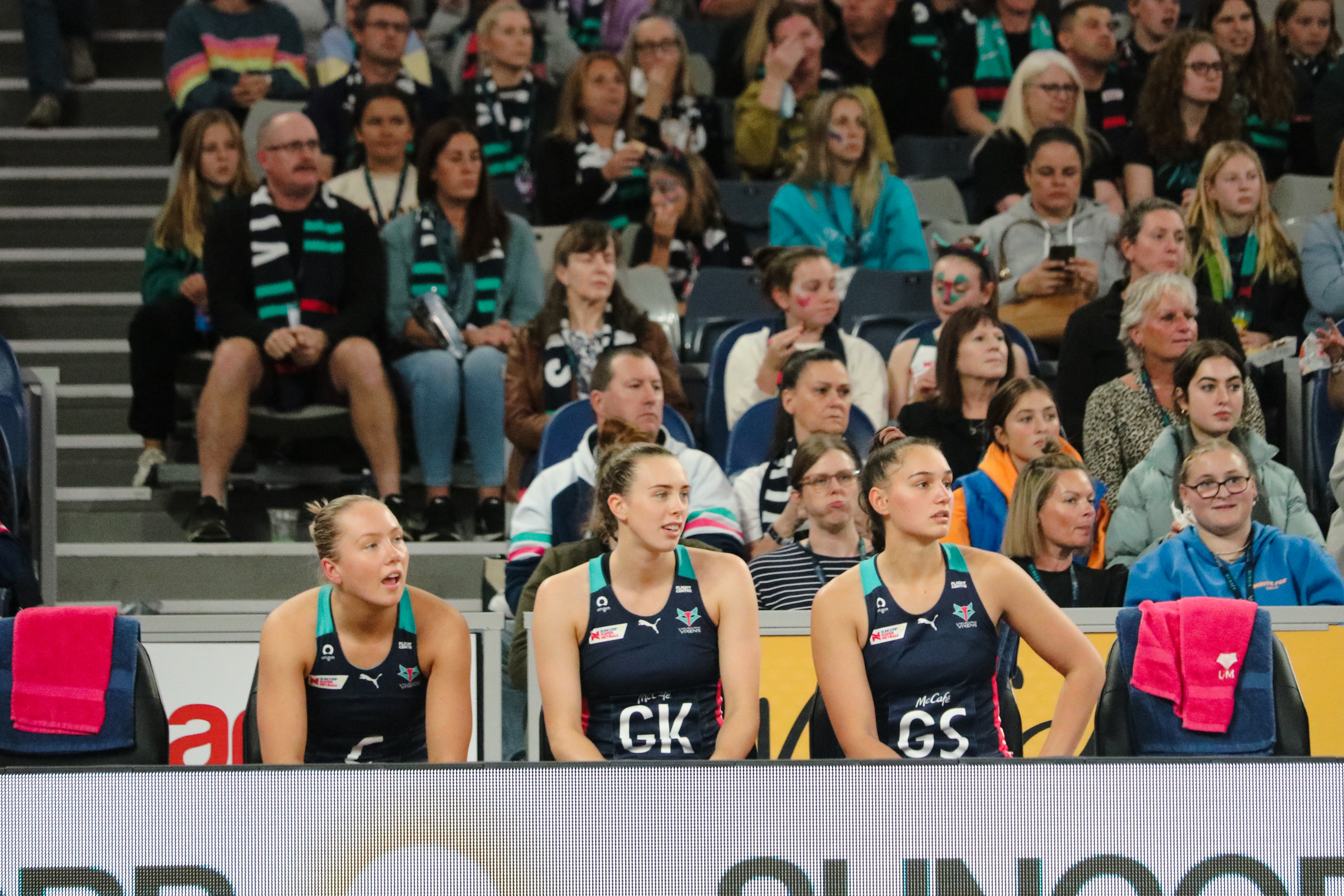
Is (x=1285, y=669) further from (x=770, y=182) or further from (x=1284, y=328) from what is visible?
(x=770, y=182)

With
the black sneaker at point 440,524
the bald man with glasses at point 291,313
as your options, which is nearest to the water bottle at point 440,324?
the bald man with glasses at point 291,313

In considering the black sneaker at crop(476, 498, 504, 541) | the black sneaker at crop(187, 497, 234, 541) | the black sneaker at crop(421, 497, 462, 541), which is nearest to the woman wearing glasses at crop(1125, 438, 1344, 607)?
the black sneaker at crop(476, 498, 504, 541)

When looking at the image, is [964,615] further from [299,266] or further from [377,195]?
[377,195]

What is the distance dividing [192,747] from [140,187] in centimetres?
458

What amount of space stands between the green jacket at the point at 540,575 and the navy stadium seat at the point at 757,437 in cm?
94

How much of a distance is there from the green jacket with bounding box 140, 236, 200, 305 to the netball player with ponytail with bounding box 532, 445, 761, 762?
3449 mm

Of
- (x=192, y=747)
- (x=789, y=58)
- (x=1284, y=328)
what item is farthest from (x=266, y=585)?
(x=1284, y=328)

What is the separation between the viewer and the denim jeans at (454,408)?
6316 millimetres

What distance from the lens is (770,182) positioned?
7887 mm

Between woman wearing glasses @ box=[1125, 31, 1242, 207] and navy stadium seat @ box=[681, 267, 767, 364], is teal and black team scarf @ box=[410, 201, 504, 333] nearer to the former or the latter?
navy stadium seat @ box=[681, 267, 767, 364]

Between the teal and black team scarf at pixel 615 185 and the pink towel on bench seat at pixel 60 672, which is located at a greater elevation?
the teal and black team scarf at pixel 615 185

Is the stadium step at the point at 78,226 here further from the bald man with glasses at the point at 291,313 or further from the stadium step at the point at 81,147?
the bald man with glasses at the point at 291,313

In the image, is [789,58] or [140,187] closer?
[789,58]

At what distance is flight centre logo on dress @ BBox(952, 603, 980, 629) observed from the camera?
3836mm
